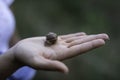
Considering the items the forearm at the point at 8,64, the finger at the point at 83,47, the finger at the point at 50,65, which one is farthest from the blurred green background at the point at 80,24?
the finger at the point at 50,65

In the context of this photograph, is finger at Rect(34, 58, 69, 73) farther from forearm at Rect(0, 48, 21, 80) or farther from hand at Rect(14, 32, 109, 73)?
forearm at Rect(0, 48, 21, 80)

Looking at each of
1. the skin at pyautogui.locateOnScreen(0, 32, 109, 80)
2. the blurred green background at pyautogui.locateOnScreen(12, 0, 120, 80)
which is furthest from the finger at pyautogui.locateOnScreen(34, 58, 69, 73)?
the blurred green background at pyautogui.locateOnScreen(12, 0, 120, 80)

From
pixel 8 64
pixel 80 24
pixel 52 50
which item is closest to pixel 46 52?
pixel 52 50

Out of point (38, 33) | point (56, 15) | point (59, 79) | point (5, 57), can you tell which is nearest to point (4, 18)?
point (5, 57)

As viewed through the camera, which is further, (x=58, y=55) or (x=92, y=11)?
(x=92, y=11)

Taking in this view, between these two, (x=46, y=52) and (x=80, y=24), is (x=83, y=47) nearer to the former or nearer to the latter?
(x=46, y=52)

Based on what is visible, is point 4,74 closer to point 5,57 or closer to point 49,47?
point 5,57
